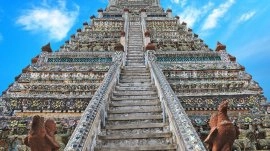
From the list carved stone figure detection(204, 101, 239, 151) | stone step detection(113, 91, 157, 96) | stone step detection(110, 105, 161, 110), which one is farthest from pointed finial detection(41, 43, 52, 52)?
carved stone figure detection(204, 101, 239, 151)

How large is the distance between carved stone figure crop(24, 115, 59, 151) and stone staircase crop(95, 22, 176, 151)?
1772 mm

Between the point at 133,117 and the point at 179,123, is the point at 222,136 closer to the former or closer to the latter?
the point at 179,123

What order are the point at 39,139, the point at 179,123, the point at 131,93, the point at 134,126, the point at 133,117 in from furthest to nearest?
the point at 131,93 < the point at 133,117 < the point at 134,126 < the point at 179,123 < the point at 39,139

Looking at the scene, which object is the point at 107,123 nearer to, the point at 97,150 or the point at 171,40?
the point at 97,150

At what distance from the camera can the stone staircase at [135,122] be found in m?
6.77

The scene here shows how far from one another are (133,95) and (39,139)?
17.4 feet

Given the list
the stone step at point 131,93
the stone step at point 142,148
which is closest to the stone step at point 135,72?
the stone step at point 131,93

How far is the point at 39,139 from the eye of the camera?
4.70 meters

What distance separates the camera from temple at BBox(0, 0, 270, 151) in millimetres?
6859

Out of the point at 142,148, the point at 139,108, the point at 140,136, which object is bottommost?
the point at 142,148

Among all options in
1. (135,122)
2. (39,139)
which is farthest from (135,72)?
(39,139)

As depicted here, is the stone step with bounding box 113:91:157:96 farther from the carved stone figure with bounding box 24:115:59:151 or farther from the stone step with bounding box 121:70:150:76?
the carved stone figure with bounding box 24:115:59:151

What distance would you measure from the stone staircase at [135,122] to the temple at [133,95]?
2 cm

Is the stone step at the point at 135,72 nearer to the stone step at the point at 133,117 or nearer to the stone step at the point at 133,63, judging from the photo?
the stone step at the point at 133,63
